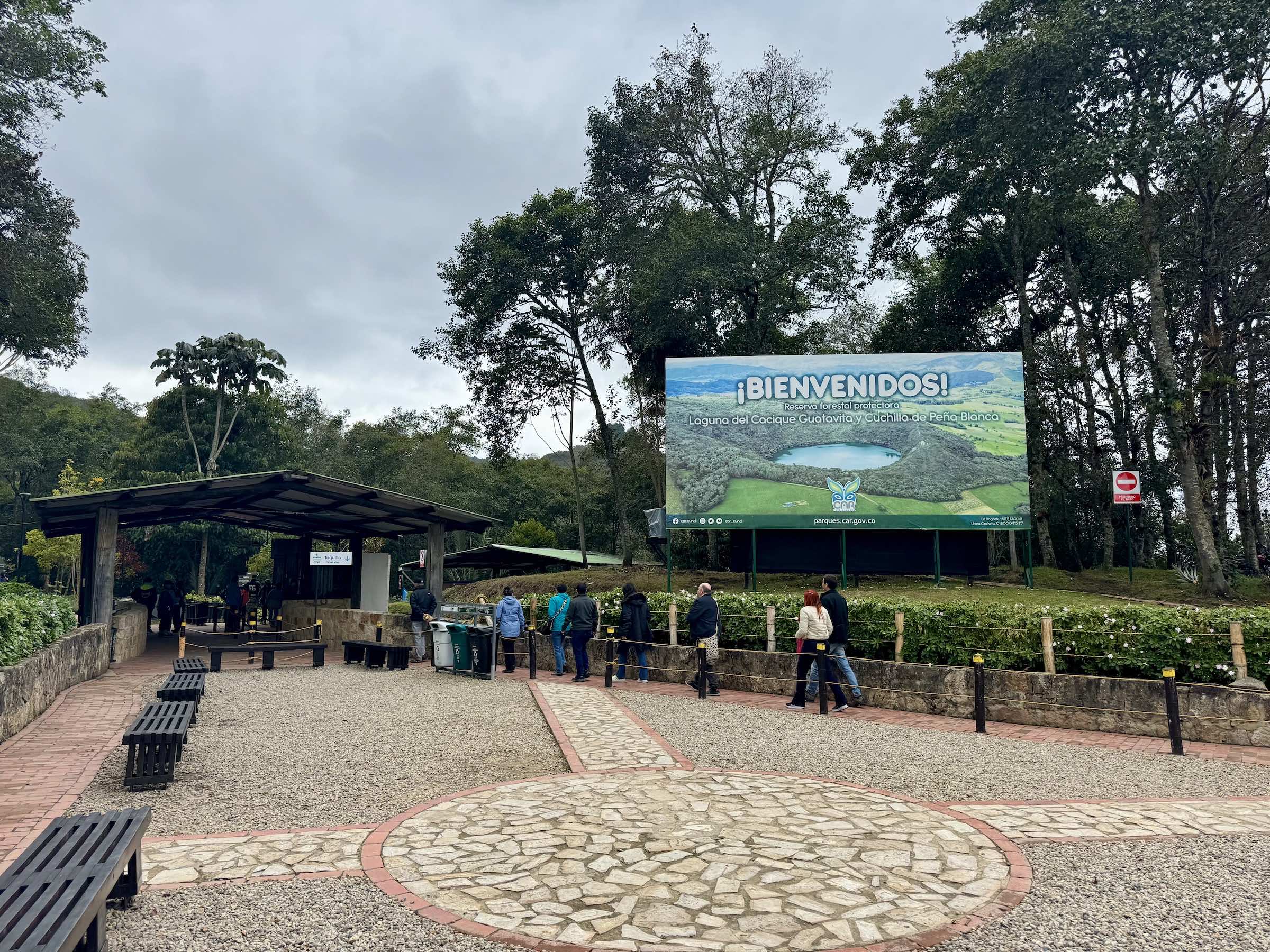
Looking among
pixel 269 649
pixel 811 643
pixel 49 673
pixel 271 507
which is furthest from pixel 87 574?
pixel 811 643

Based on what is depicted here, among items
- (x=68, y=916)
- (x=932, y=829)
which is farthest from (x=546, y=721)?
(x=68, y=916)

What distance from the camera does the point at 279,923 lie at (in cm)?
374

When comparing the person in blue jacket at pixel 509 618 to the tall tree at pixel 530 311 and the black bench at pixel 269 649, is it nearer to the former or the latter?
the black bench at pixel 269 649

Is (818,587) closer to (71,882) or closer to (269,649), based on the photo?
(269,649)

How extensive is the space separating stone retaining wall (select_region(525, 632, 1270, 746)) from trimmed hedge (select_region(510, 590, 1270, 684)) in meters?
0.44

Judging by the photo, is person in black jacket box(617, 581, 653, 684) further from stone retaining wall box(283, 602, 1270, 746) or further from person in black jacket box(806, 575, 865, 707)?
person in black jacket box(806, 575, 865, 707)

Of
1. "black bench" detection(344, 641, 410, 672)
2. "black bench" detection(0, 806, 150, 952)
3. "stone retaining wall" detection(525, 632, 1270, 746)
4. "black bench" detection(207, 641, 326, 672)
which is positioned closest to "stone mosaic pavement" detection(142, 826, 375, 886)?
"black bench" detection(0, 806, 150, 952)

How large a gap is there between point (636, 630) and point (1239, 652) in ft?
24.9

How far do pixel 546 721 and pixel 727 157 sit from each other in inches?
1067

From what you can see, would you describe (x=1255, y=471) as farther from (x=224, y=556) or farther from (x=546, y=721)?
(x=224, y=556)

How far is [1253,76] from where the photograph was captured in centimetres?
2006

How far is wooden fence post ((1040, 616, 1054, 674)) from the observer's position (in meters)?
9.82

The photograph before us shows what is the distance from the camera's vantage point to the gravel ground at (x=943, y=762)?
6.48 m

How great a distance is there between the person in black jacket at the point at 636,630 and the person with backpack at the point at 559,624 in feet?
3.20
